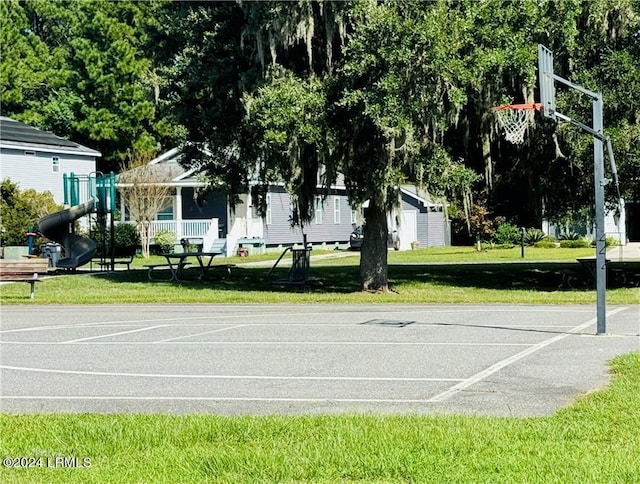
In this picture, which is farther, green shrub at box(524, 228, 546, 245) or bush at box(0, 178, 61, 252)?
green shrub at box(524, 228, 546, 245)

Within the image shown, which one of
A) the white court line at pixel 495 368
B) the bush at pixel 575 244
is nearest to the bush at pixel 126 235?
the bush at pixel 575 244

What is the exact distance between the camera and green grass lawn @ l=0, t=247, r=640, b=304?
25.3 m

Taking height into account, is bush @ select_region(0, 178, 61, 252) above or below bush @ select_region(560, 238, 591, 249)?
above

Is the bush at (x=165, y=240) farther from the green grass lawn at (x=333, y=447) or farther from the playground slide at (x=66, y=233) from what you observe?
the green grass lawn at (x=333, y=447)

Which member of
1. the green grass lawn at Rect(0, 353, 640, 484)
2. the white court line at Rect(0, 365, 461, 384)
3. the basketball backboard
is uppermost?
the basketball backboard

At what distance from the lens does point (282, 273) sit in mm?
34719

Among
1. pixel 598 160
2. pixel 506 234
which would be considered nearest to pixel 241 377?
pixel 598 160

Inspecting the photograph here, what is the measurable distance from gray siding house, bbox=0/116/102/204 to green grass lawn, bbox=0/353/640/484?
4118 centimetres

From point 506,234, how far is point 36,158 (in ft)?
82.1

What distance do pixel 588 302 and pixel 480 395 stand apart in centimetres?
1386

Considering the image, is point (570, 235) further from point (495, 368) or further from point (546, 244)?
point (495, 368)

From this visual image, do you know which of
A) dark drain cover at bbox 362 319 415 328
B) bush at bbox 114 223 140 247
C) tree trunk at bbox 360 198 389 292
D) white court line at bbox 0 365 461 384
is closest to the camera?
white court line at bbox 0 365 461 384

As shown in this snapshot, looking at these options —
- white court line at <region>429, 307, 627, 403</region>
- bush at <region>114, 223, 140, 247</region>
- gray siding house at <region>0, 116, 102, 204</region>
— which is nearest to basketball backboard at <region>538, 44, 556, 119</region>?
white court line at <region>429, 307, 627, 403</region>

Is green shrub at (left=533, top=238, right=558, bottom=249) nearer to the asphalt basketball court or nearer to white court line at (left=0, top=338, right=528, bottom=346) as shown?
the asphalt basketball court
